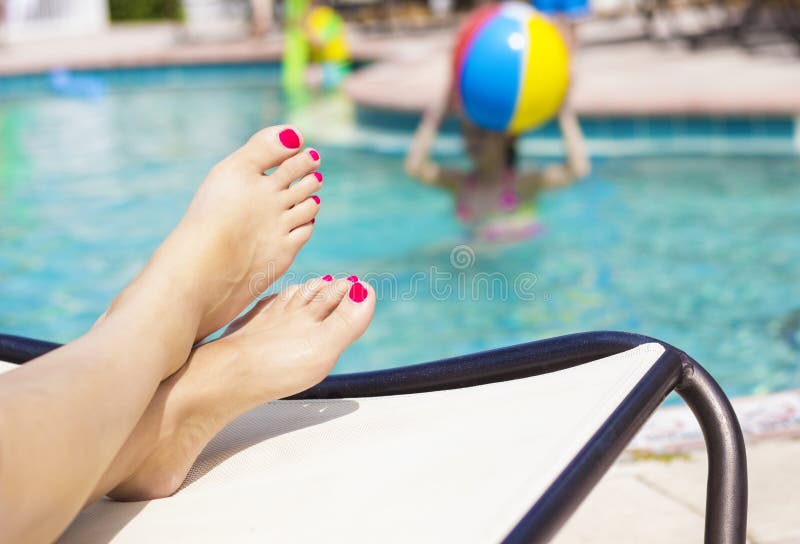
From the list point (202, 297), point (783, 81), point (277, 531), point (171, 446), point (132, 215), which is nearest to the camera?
point (277, 531)

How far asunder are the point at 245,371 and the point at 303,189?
28.2 inches

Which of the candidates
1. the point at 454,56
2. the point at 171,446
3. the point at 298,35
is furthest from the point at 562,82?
the point at 298,35

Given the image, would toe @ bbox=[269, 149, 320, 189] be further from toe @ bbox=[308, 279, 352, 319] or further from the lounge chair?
the lounge chair

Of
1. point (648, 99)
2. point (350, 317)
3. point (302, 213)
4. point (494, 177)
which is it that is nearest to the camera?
point (350, 317)

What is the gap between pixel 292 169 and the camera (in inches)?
86.4

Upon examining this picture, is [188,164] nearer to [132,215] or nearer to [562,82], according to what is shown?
[132,215]

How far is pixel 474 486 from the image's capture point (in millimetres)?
1390

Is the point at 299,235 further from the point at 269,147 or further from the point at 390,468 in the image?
the point at 390,468

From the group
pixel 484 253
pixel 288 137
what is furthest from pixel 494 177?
pixel 288 137

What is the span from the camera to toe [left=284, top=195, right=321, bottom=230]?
220 cm

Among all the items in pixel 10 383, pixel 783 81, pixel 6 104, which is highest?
pixel 10 383

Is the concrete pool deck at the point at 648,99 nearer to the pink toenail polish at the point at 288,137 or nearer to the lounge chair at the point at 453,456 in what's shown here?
the lounge chair at the point at 453,456

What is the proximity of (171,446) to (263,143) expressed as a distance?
81 centimetres

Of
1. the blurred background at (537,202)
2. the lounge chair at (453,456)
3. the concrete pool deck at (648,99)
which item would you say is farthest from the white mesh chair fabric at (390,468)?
the blurred background at (537,202)
